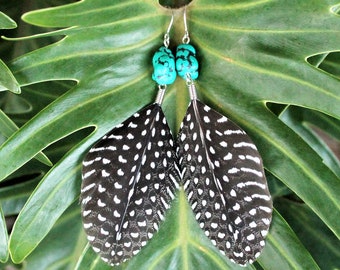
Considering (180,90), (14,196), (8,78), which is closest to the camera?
(8,78)

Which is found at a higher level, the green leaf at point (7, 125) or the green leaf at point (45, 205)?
the green leaf at point (7, 125)

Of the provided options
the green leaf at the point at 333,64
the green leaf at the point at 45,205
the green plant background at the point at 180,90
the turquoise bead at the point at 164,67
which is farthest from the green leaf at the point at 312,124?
the green leaf at the point at 45,205

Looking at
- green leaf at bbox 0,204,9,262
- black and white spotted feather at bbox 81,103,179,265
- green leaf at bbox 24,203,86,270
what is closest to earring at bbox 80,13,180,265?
black and white spotted feather at bbox 81,103,179,265

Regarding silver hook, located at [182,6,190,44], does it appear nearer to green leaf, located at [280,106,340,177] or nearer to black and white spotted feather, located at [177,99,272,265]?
black and white spotted feather, located at [177,99,272,265]

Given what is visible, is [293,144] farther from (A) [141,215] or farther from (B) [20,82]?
Answer: (B) [20,82]

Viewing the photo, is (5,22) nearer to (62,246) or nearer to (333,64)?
(62,246)

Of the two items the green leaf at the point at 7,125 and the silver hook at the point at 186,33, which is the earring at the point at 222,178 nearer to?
the silver hook at the point at 186,33

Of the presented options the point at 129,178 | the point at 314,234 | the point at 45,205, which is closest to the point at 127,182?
the point at 129,178
